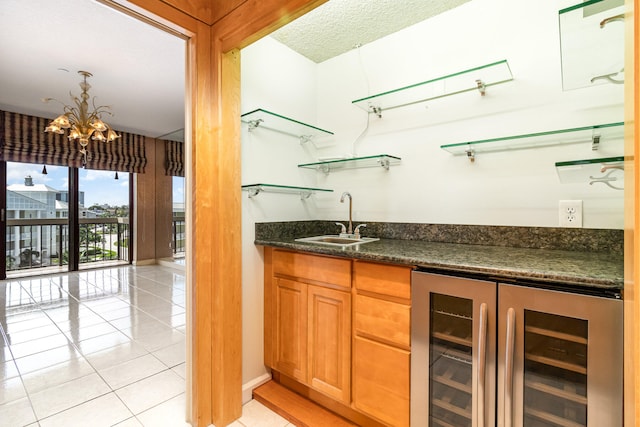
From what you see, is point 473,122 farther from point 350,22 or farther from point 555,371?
point 555,371

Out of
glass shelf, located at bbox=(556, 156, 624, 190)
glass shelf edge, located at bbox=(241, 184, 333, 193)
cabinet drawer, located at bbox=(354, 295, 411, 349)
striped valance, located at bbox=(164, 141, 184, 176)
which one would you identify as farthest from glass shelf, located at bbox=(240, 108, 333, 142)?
striped valance, located at bbox=(164, 141, 184, 176)

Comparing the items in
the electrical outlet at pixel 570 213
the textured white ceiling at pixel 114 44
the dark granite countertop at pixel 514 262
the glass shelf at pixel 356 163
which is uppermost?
the textured white ceiling at pixel 114 44

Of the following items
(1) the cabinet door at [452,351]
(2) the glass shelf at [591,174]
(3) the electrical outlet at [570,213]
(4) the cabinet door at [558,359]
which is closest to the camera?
(4) the cabinet door at [558,359]

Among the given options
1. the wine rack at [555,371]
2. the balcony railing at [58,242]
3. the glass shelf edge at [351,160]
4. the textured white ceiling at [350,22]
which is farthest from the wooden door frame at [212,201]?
the balcony railing at [58,242]

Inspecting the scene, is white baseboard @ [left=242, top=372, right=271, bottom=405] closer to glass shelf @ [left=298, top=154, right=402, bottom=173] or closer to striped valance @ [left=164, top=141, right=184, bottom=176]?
glass shelf @ [left=298, top=154, right=402, bottom=173]

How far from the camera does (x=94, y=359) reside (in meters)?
2.22

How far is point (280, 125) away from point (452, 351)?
5.54ft

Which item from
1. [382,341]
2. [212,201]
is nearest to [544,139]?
[382,341]

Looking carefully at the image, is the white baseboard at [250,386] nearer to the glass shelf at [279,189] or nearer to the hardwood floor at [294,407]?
the hardwood floor at [294,407]

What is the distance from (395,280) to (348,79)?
1.65m

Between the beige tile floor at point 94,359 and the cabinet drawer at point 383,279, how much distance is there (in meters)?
0.92

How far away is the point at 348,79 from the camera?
7.47ft

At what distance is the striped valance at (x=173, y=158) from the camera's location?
6016 millimetres

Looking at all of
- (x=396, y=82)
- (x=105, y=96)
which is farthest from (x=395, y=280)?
(x=105, y=96)
